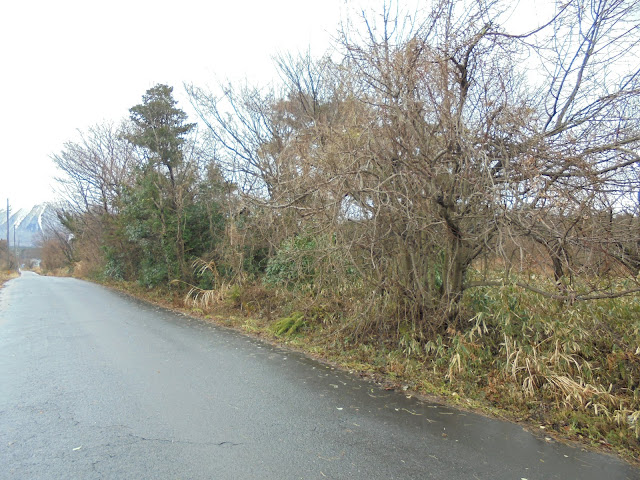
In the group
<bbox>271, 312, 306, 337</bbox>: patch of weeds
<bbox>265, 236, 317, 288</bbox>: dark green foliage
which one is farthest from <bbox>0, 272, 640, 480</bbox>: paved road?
<bbox>265, 236, 317, 288</bbox>: dark green foliage

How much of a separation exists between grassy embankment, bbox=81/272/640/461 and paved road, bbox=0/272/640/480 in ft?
1.78

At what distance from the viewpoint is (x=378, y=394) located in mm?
5539

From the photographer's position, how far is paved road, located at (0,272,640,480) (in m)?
3.51

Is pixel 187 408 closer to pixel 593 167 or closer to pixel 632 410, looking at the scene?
pixel 632 410

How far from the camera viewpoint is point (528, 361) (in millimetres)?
5578

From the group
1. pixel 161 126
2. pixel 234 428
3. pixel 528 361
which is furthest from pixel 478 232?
pixel 161 126

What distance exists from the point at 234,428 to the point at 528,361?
13.0 feet

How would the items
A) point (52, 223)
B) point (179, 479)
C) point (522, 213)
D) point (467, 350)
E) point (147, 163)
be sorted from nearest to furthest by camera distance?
point (179, 479)
point (522, 213)
point (467, 350)
point (147, 163)
point (52, 223)

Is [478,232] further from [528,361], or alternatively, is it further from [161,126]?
[161,126]

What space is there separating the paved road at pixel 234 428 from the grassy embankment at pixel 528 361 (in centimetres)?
54

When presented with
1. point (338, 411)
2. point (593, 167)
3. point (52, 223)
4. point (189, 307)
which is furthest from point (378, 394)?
point (52, 223)

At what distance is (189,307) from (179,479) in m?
11.0

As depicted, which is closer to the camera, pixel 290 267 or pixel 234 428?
pixel 234 428

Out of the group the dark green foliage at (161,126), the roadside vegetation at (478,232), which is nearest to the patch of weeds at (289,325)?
the roadside vegetation at (478,232)
